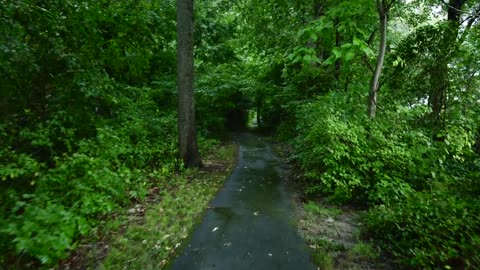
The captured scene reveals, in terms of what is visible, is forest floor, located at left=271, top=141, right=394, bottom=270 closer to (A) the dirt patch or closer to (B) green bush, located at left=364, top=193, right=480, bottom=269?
(A) the dirt patch

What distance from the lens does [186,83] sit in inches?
279

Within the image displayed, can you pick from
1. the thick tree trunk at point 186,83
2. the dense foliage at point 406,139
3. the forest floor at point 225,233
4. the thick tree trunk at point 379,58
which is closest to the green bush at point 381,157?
the dense foliage at point 406,139

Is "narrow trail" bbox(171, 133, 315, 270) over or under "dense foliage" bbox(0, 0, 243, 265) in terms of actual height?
under

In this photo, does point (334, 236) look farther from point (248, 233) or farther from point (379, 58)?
point (379, 58)

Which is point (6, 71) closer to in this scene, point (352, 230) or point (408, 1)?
point (352, 230)

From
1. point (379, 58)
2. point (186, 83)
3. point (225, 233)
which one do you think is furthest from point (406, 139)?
point (186, 83)

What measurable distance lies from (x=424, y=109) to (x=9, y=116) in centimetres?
762

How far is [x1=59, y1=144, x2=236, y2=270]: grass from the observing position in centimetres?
351

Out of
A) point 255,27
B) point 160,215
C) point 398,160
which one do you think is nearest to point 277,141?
point 255,27

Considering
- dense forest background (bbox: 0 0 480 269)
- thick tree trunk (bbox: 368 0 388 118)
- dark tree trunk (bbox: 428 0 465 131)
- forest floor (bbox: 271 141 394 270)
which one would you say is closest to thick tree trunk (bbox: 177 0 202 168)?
dense forest background (bbox: 0 0 480 269)

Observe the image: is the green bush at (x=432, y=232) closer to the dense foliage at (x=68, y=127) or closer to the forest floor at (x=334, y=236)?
the forest floor at (x=334, y=236)

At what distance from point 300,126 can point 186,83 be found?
312cm

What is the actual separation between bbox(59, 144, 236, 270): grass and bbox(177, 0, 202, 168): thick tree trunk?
2.30ft

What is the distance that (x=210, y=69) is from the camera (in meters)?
13.4
